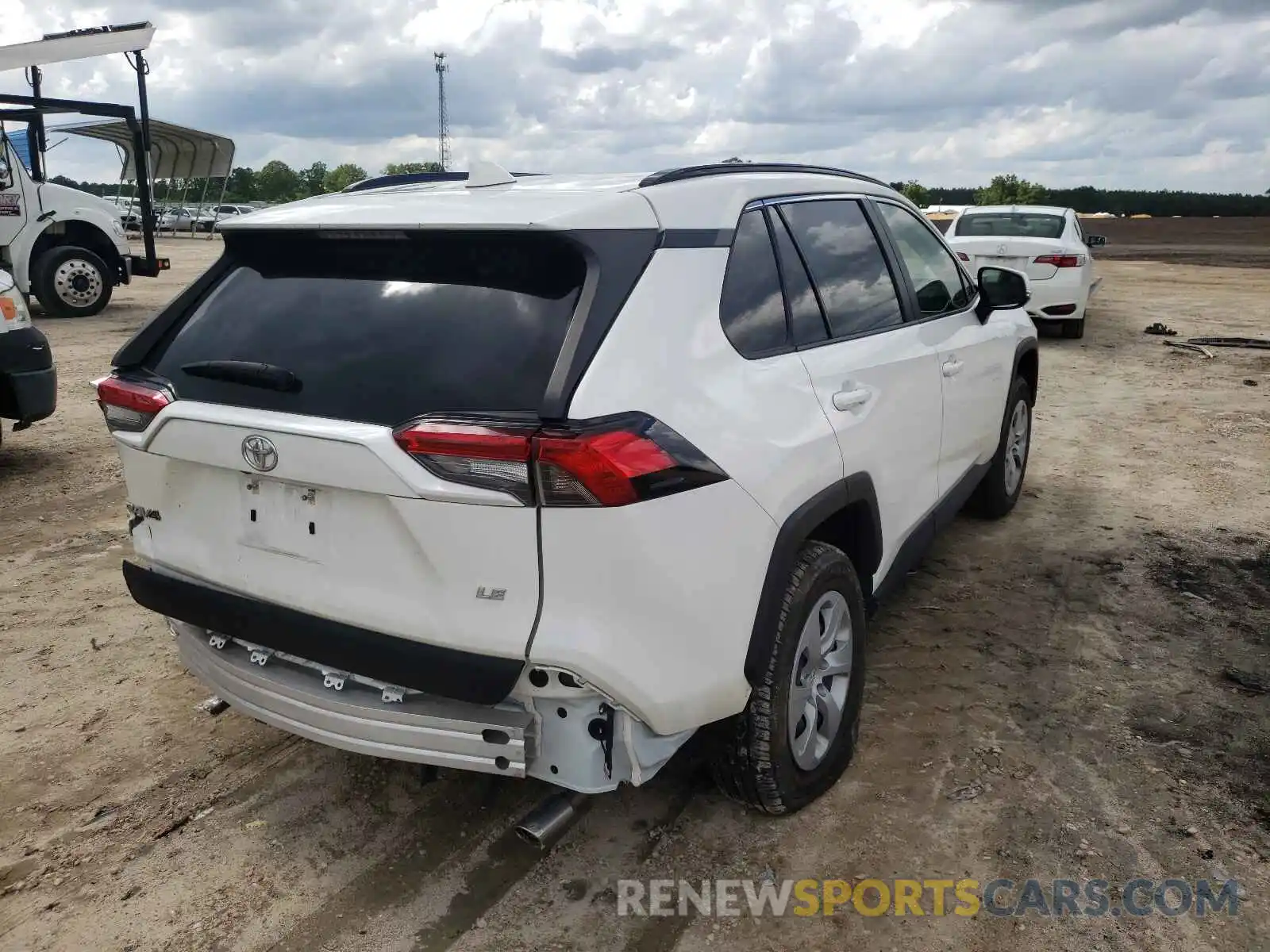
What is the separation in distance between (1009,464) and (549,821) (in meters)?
3.96

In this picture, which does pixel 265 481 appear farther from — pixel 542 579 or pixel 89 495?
pixel 89 495

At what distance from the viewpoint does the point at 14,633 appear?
14.1 ft

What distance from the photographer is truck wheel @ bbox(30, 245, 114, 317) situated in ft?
46.2

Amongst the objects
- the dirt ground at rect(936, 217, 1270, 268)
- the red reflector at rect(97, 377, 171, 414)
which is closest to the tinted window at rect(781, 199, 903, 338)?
the red reflector at rect(97, 377, 171, 414)

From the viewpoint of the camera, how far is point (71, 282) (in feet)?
47.0

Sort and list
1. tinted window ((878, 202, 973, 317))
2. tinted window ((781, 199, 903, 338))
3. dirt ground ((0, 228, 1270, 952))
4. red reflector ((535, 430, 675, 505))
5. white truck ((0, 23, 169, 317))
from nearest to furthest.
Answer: red reflector ((535, 430, 675, 505)), dirt ground ((0, 228, 1270, 952)), tinted window ((781, 199, 903, 338)), tinted window ((878, 202, 973, 317)), white truck ((0, 23, 169, 317))

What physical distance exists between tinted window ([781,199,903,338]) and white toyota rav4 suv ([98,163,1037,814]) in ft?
0.36

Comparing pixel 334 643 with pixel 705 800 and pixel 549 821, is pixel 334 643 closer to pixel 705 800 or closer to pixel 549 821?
pixel 549 821

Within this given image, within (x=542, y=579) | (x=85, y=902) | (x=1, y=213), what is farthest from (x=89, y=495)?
(x=1, y=213)

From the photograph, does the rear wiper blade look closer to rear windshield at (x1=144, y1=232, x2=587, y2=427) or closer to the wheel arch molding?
rear windshield at (x1=144, y1=232, x2=587, y2=427)

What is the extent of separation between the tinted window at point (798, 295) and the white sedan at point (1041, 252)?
927 cm

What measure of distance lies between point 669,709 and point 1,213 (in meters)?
14.4

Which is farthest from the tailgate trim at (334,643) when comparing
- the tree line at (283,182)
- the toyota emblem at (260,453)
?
the tree line at (283,182)

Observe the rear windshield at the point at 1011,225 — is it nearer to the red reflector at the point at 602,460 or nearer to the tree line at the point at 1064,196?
the red reflector at the point at 602,460
